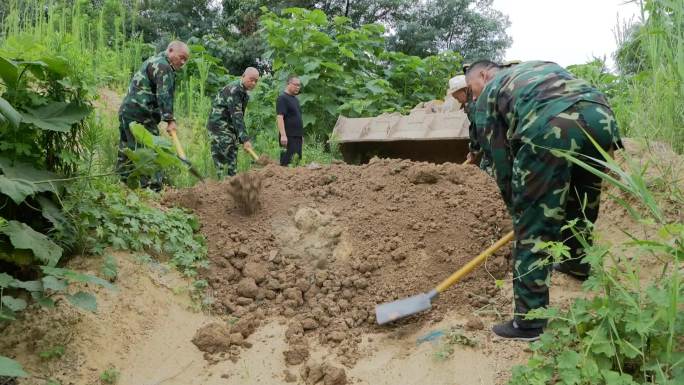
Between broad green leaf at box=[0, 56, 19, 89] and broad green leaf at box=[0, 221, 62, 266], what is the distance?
0.72 m

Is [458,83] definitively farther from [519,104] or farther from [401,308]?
[401,308]

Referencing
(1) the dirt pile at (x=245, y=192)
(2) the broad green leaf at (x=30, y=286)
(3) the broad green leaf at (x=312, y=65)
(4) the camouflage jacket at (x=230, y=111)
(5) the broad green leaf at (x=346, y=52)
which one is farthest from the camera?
(5) the broad green leaf at (x=346, y=52)

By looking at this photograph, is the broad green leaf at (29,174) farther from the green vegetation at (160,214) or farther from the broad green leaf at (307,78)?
the broad green leaf at (307,78)

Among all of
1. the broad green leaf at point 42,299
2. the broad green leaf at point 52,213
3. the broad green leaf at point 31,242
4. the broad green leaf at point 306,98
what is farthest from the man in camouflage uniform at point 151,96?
the broad green leaf at point 306,98

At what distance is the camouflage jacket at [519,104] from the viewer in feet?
8.96

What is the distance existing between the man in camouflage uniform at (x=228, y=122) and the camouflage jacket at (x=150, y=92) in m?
1.28

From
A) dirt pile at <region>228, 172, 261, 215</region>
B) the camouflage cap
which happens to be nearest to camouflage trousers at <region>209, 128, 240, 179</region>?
dirt pile at <region>228, 172, 261, 215</region>

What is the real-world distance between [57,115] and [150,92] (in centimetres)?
322

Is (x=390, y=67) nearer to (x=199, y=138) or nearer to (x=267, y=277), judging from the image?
(x=199, y=138)

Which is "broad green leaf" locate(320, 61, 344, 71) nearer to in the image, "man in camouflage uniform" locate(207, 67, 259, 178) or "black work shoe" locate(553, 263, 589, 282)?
"man in camouflage uniform" locate(207, 67, 259, 178)

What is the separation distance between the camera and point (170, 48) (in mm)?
5961

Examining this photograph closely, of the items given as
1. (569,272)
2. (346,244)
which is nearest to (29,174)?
(346,244)

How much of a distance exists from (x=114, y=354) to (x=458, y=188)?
110 inches

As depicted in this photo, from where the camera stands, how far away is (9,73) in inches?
106
